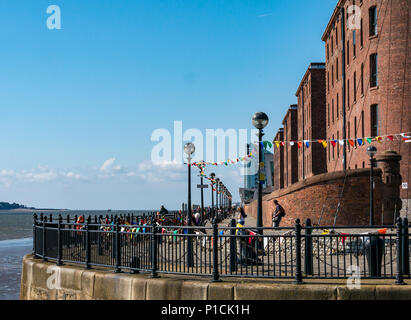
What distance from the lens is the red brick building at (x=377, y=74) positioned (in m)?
30.1

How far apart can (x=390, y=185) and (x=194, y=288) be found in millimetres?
18459

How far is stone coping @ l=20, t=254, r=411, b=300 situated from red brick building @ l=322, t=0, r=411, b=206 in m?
18.7

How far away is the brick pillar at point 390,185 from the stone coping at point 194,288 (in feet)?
55.4

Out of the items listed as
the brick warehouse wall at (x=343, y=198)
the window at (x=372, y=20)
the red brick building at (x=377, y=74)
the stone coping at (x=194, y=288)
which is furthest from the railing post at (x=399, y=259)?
the window at (x=372, y=20)

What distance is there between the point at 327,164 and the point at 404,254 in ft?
139

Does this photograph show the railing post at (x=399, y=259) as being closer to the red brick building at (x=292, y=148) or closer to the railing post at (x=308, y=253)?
the railing post at (x=308, y=253)

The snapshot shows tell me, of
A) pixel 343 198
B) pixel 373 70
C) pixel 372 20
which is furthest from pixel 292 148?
pixel 343 198

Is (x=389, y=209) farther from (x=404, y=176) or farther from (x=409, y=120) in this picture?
(x=409, y=120)

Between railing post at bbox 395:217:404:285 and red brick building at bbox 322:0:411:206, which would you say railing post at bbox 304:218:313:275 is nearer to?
railing post at bbox 395:217:404:285

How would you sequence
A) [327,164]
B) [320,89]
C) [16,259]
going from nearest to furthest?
[16,259] → [327,164] → [320,89]

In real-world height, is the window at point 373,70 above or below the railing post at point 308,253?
above

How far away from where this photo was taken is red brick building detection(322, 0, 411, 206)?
30109 millimetres
